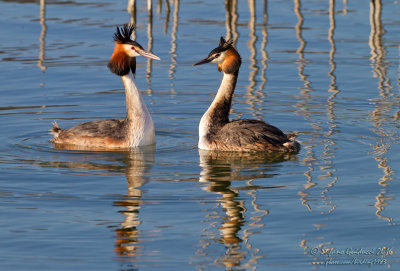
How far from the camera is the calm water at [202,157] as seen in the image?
8828mm

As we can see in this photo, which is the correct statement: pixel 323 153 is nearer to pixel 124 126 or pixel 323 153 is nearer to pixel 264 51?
pixel 124 126

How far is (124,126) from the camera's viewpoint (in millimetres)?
12859

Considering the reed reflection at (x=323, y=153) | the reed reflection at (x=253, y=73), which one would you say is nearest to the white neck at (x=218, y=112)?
the reed reflection at (x=323, y=153)

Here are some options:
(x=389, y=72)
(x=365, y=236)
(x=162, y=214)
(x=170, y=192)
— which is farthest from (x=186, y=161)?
(x=389, y=72)

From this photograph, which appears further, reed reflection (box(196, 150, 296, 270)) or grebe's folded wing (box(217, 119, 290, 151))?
grebe's folded wing (box(217, 119, 290, 151))

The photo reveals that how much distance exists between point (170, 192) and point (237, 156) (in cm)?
195

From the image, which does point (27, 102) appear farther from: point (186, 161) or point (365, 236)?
point (365, 236)

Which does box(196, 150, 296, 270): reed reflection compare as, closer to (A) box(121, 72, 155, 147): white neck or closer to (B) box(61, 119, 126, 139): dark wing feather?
(A) box(121, 72, 155, 147): white neck

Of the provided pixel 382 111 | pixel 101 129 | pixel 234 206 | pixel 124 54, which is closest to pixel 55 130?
pixel 101 129

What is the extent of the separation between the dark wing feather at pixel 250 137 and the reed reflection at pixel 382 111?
4.25 ft

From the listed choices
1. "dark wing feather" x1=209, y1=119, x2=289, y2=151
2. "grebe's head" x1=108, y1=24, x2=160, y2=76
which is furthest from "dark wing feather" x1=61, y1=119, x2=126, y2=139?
"dark wing feather" x1=209, y1=119, x2=289, y2=151

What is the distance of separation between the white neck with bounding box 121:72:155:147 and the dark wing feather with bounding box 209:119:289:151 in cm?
91

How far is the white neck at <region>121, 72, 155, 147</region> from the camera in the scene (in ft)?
42.0

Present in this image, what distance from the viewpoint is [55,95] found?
619 inches
